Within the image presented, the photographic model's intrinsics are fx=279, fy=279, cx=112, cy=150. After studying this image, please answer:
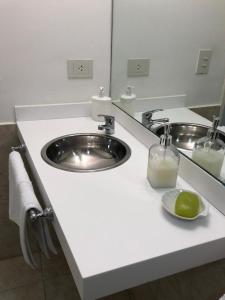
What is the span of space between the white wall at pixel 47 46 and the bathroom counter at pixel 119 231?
0.58m

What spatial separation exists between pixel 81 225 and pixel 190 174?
1.47ft

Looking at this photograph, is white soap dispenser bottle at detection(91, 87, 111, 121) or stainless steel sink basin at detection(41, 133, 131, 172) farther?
white soap dispenser bottle at detection(91, 87, 111, 121)

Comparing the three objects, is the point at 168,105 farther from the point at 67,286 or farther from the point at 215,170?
the point at 67,286

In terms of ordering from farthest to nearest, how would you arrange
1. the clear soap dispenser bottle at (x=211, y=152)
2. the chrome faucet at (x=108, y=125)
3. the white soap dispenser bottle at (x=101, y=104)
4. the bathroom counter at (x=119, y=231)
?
the white soap dispenser bottle at (x=101, y=104) → the chrome faucet at (x=108, y=125) → the clear soap dispenser bottle at (x=211, y=152) → the bathroom counter at (x=119, y=231)

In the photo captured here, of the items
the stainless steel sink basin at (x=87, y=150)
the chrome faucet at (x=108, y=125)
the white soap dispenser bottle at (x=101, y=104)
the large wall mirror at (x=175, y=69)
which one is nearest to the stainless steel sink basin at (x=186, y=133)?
the large wall mirror at (x=175, y=69)

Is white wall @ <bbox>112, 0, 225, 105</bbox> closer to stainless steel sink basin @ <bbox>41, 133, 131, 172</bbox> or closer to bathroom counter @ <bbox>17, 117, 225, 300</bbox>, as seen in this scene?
stainless steel sink basin @ <bbox>41, 133, 131, 172</bbox>

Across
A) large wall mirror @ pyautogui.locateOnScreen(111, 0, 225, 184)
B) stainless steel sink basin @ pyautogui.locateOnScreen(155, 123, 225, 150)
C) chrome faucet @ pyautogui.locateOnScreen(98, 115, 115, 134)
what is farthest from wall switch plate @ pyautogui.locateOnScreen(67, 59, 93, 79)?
stainless steel sink basin @ pyautogui.locateOnScreen(155, 123, 225, 150)

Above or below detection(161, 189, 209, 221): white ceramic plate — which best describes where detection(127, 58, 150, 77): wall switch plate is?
above

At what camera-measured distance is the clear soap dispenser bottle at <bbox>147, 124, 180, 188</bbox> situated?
0.96 m

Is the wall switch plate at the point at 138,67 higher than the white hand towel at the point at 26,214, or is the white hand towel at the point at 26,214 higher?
the wall switch plate at the point at 138,67

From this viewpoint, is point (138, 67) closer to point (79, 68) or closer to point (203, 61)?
point (79, 68)

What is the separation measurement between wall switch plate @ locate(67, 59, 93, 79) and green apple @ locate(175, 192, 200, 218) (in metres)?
0.98

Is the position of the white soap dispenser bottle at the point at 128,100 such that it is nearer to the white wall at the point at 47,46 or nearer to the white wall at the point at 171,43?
the white wall at the point at 171,43

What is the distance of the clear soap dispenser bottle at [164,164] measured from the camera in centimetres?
96
